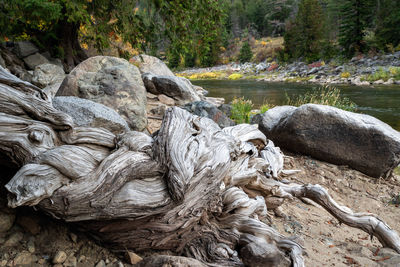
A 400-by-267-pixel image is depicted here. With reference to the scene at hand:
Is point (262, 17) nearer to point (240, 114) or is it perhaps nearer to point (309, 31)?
point (309, 31)

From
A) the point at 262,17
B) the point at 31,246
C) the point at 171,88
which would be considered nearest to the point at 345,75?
the point at 171,88

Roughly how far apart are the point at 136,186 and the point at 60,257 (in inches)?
29.3

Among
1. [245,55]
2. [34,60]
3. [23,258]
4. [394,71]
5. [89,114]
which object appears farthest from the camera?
[245,55]

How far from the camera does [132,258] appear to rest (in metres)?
2.26

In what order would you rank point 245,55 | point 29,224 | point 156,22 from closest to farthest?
point 29,224 → point 156,22 → point 245,55

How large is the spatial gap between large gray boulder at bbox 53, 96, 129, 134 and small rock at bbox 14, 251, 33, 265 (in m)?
1.84

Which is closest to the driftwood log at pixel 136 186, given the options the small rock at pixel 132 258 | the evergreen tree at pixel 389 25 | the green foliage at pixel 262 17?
the small rock at pixel 132 258

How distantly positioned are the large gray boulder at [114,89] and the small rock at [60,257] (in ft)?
10.9

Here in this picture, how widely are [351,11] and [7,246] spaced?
141 ft

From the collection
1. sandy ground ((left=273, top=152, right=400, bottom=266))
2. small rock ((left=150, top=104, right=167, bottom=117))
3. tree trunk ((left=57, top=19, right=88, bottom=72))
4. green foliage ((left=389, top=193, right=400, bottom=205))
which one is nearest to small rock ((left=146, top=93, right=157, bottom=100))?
small rock ((left=150, top=104, right=167, bottom=117))

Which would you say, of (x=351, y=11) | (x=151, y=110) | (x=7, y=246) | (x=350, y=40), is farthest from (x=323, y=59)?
Answer: (x=7, y=246)

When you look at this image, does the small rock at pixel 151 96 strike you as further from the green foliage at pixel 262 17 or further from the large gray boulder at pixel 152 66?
the green foliage at pixel 262 17

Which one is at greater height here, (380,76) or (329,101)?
(329,101)

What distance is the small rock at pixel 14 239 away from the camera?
2100mm
